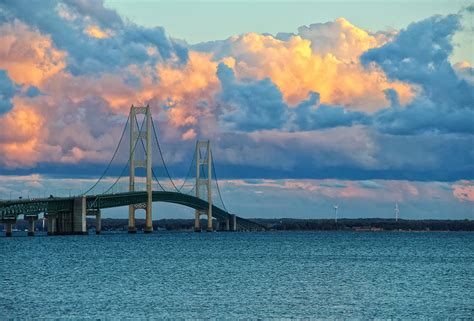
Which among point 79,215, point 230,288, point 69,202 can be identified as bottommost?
point 230,288

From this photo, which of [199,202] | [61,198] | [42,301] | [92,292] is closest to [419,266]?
[92,292]

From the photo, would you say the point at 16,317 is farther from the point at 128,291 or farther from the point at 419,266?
the point at 419,266

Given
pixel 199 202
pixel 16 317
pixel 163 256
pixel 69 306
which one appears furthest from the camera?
pixel 199 202

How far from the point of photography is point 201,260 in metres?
69.8

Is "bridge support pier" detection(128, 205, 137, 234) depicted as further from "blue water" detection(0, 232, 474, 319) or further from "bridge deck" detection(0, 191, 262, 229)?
"blue water" detection(0, 232, 474, 319)

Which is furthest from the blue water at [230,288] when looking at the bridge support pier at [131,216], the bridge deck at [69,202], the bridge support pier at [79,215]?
the bridge support pier at [131,216]

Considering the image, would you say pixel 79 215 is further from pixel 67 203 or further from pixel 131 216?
pixel 131 216

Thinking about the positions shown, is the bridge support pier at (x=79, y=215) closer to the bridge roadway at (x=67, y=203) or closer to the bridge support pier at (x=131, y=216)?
the bridge roadway at (x=67, y=203)

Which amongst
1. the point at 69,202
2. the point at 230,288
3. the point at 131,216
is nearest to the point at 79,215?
the point at 69,202

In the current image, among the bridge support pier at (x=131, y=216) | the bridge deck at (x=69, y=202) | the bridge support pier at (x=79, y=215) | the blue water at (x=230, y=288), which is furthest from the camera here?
the bridge support pier at (x=131, y=216)

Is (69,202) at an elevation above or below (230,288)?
above

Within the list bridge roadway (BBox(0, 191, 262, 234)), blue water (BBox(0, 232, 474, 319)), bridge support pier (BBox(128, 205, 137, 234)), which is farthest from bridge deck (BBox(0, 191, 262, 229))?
blue water (BBox(0, 232, 474, 319))

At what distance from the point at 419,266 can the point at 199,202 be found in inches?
3339

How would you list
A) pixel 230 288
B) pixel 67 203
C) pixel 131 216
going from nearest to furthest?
pixel 230 288 → pixel 67 203 → pixel 131 216
